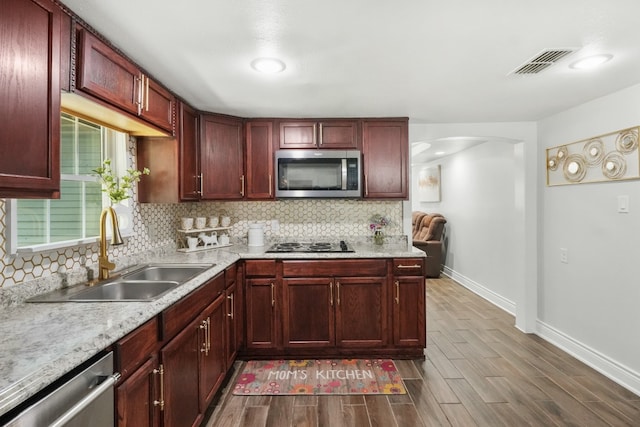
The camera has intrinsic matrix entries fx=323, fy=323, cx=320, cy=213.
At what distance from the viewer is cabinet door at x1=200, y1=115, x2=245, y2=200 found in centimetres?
291

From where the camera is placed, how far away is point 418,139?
340 cm

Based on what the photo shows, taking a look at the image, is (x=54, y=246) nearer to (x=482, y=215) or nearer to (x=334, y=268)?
(x=334, y=268)

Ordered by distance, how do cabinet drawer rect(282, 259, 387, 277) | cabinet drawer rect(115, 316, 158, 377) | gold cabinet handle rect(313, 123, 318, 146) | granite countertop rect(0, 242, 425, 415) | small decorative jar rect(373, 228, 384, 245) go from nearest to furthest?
1. granite countertop rect(0, 242, 425, 415)
2. cabinet drawer rect(115, 316, 158, 377)
3. cabinet drawer rect(282, 259, 387, 277)
4. gold cabinet handle rect(313, 123, 318, 146)
5. small decorative jar rect(373, 228, 384, 245)

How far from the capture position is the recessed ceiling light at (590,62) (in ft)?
6.29

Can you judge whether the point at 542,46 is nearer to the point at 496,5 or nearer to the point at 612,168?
the point at 496,5

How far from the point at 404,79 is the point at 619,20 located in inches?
42.6

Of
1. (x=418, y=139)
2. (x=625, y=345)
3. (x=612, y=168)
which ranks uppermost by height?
(x=418, y=139)

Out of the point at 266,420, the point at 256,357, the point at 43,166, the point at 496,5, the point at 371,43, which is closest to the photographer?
the point at 43,166

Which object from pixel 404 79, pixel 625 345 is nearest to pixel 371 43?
pixel 404 79

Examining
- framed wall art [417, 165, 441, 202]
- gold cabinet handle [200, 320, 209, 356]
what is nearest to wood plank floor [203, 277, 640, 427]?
gold cabinet handle [200, 320, 209, 356]

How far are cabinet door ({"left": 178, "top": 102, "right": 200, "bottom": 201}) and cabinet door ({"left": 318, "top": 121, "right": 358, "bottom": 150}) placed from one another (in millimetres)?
1143

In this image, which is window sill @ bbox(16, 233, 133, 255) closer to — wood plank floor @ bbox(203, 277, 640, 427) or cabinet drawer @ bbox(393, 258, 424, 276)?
wood plank floor @ bbox(203, 277, 640, 427)

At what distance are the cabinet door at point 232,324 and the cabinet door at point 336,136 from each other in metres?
1.57

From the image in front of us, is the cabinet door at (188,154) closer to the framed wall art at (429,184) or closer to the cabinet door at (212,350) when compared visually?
the cabinet door at (212,350)
